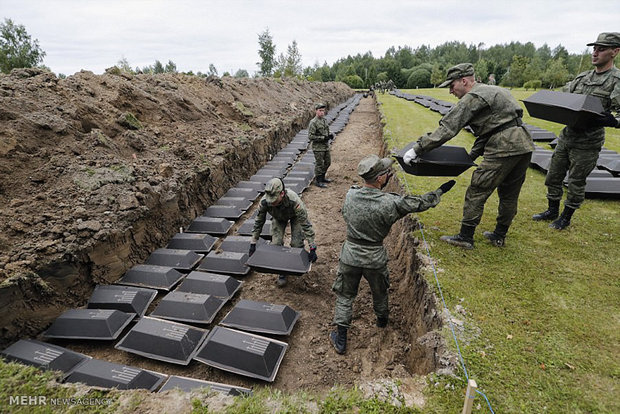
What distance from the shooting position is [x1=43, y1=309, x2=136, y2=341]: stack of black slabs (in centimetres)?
370

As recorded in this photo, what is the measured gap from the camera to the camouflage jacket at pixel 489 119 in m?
3.69

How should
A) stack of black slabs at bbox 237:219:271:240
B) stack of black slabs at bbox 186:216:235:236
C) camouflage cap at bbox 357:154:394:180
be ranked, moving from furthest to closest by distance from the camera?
stack of black slabs at bbox 186:216:235:236 < stack of black slabs at bbox 237:219:271:240 < camouflage cap at bbox 357:154:394:180

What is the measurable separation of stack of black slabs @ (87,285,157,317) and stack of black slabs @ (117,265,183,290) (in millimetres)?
241

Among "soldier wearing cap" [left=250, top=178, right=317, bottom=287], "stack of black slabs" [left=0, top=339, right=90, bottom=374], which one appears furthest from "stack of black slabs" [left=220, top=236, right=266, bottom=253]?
"stack of black slabs" [left=0, top=339, right=90, bottom=374]

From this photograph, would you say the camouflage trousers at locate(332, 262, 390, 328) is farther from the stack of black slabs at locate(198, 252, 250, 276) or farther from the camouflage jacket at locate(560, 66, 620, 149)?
the camouflage jacket at locate(560, 66, 620, 149)

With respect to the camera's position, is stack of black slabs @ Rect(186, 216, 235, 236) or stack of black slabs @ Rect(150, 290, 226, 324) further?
stack of black slabs @ Rect(186, 216, 235, 236)

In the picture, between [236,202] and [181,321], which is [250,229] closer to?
[236,202]

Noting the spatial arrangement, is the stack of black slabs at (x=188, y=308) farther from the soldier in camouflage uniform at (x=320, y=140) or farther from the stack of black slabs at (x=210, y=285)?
the soldier in camouflage uniform at (x=320, y=140)

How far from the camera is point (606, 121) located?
3924mm

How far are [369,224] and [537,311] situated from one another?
207 cm

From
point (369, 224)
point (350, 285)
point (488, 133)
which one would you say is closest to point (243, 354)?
point (350, 285)

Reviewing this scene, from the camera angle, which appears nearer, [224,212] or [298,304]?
[298,304]

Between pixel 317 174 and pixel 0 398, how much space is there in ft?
25.6

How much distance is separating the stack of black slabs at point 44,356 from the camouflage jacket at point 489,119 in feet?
15.1
